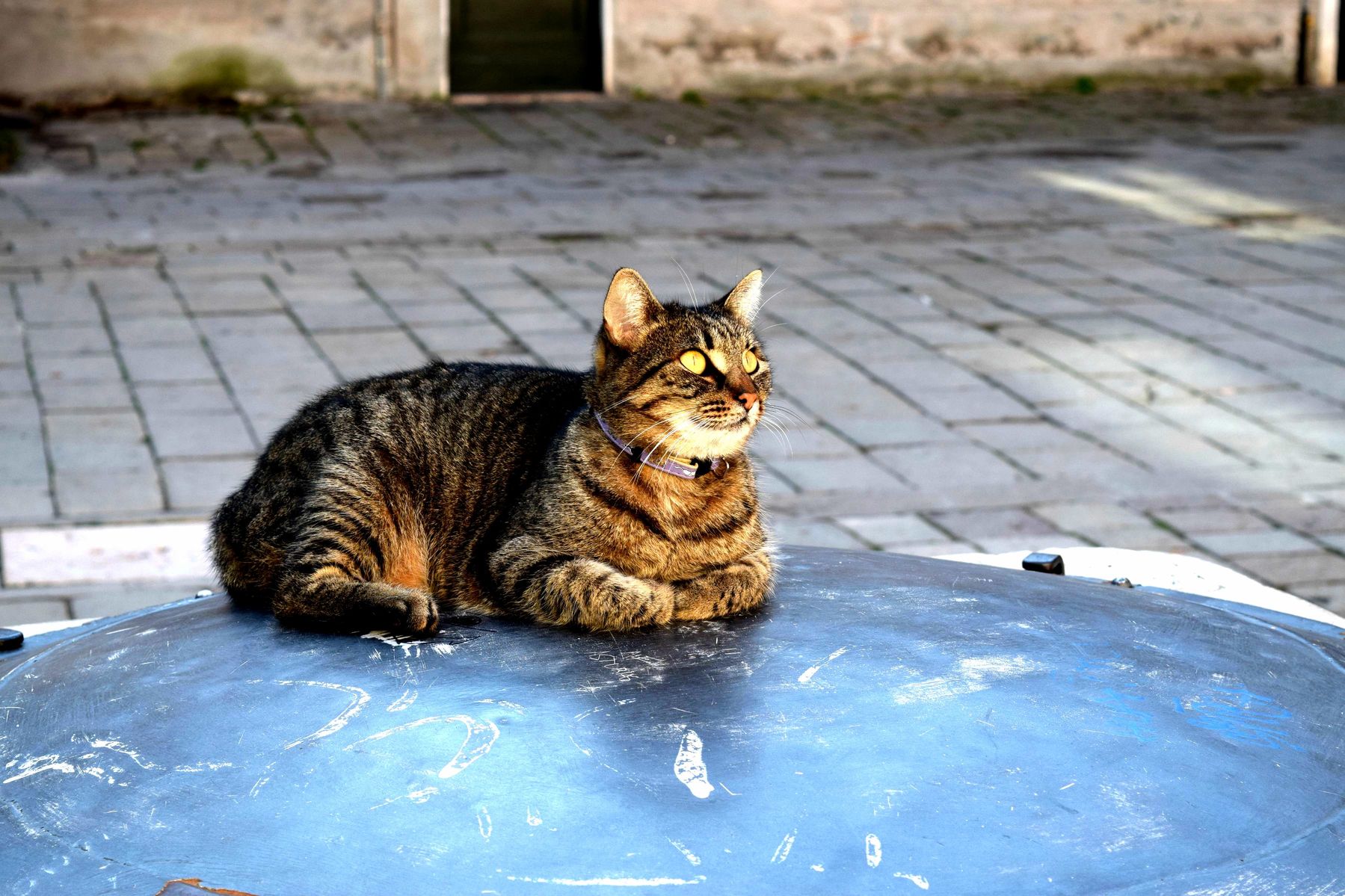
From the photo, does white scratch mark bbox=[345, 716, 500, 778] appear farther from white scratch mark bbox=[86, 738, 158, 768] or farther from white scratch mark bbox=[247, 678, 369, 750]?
white scratch mark bbox=[86, 738, 158, 768]

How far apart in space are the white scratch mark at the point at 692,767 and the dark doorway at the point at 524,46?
11898mm

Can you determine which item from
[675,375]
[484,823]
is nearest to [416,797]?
[484,823]

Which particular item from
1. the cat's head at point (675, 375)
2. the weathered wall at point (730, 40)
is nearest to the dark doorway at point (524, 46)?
the weathered wall at point (730, 40)

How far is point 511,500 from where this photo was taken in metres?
2.66

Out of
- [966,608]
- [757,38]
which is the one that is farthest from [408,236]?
[966,608]

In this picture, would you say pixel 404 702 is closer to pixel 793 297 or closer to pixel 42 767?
pixel 42 767

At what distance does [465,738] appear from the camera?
1.79 m

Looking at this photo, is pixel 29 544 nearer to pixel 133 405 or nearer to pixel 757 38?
pixel 133 405

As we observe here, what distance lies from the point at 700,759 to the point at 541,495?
907 mm

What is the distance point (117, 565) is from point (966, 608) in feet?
9.44

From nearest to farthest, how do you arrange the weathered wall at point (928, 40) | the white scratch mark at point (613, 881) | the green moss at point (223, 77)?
the white scratch mark at point (613, 881) → the green moss at point (223, 77) → the weathered wall at point (928, 40)

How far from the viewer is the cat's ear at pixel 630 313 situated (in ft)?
8.13

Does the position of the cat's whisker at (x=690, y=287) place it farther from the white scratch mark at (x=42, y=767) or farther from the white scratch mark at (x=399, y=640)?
the white scratch mark at (x=42, y=767)

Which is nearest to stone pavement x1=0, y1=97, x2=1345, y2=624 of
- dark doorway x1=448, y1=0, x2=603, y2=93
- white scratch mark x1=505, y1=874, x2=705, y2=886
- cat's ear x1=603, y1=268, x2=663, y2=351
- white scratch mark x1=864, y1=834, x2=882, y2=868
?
dark doorway x1=448, y1=0, x2=603, y2=93
